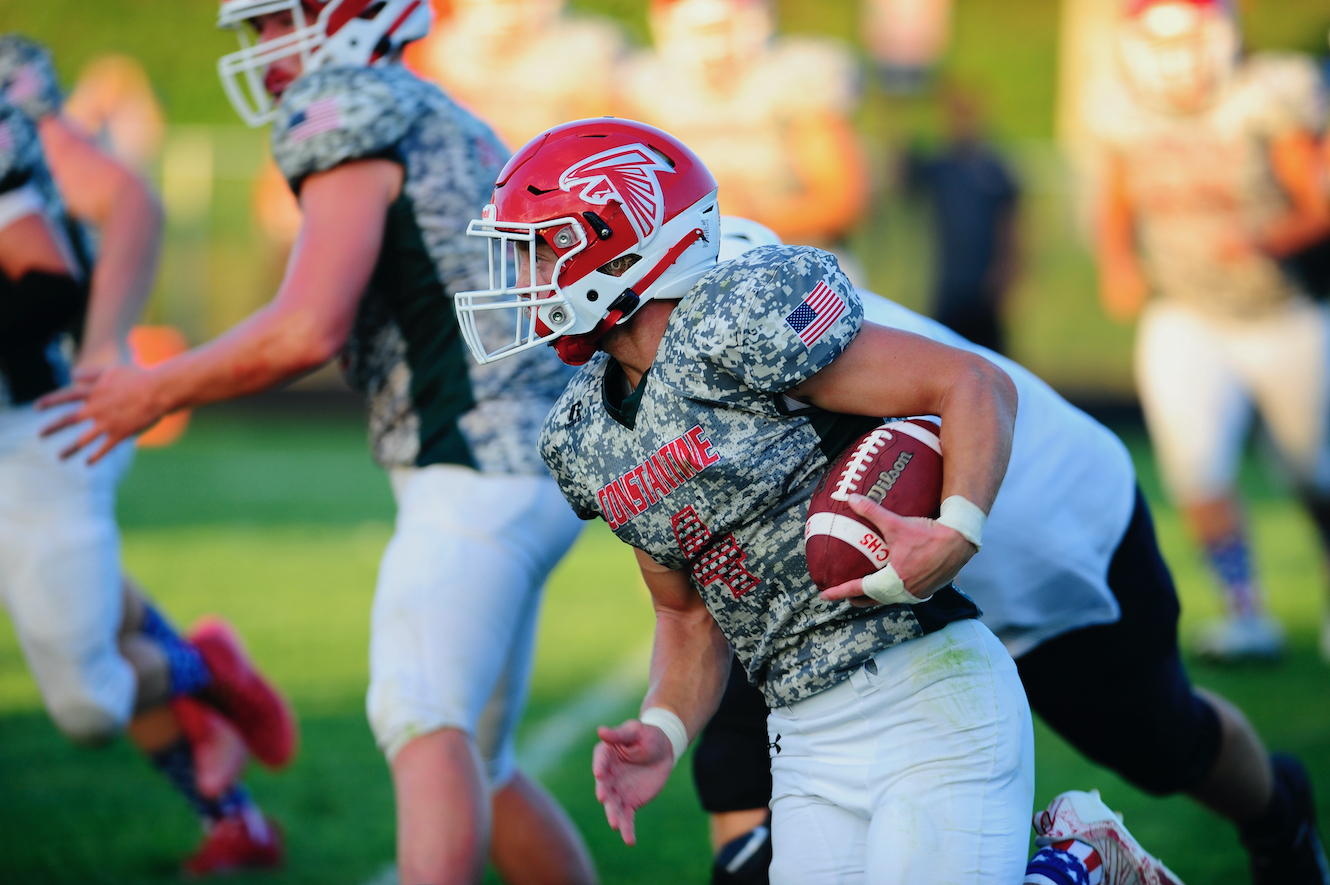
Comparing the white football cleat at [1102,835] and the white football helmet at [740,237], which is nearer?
the white football cleat at [1102,835]

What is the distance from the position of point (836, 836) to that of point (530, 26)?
278 inches

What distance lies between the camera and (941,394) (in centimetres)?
219

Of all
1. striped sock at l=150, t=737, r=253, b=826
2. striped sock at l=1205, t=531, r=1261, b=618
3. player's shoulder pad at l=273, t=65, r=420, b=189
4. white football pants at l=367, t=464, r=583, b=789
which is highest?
player's shoulder pad at l=273, t=65, r=420, b=189

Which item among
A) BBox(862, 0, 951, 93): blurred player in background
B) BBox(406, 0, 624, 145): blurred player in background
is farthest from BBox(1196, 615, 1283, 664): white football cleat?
BBox(862, 0, 951, 93): blurred player in background

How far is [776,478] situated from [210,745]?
7.88 ft

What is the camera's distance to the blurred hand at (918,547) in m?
2.06

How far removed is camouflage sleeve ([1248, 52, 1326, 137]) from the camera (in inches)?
238

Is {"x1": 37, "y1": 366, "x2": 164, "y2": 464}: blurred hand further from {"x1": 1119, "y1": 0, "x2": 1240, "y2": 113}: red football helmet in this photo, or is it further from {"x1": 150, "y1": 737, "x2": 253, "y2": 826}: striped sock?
{"x1": 1119, "y1": 0, "x2": 1240, "y2": 113}: red football helmet

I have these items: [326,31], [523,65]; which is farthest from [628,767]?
[523,65]

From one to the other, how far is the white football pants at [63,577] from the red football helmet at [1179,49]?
446cm

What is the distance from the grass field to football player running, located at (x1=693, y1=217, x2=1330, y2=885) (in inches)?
23.6

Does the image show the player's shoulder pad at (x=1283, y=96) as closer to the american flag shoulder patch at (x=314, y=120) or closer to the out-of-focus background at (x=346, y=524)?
the out-of-focus background at (x=346, y=524)

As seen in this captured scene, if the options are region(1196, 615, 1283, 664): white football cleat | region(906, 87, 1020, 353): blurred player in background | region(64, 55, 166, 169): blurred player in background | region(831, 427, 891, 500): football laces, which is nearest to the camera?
region(831, 427, 891, 500): football laces

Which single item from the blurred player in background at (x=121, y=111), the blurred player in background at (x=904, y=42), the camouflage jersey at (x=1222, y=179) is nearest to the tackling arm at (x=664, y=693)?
the camouflage jersey at (x=1222, y=179)
